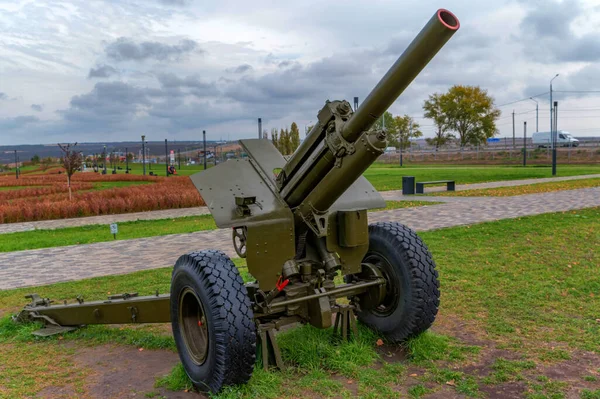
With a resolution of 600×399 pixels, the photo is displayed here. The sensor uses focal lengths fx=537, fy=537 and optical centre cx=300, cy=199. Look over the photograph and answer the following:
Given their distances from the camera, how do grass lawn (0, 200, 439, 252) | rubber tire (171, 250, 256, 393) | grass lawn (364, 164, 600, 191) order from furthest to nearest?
grass lawn (364, 164, 600, 191)
grass lawn (0, 200, 439, 252)
rubber tire (171, 250, 256, 393)

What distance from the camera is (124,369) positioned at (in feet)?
14.1

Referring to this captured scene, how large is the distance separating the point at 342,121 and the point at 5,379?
3.25 meters

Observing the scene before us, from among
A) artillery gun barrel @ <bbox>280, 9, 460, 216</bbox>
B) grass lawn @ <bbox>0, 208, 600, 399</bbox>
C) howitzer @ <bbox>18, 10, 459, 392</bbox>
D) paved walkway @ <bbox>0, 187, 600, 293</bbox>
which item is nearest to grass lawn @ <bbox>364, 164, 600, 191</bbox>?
paved walkway @ <bbox>0, 187, 600, 293</bbox>

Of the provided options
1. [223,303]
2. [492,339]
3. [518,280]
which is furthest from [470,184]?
[223,303]

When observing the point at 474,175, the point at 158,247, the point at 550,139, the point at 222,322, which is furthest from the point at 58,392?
the point at 550,139

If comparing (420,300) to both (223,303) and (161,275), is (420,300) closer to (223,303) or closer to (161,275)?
(223,303)

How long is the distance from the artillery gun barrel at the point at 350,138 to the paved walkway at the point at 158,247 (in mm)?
4801

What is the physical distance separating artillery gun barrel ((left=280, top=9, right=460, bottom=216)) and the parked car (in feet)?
178

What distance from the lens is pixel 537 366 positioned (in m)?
4.00

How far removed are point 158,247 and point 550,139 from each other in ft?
182

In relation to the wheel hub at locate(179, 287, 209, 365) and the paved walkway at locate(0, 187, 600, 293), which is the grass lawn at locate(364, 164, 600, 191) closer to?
the paved walkway at locate(0, 187, 600, 293)

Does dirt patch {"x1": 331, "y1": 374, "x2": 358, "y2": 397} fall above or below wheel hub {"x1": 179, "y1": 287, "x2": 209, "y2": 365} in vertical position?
below

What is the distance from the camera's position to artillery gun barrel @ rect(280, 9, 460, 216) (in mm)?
2943

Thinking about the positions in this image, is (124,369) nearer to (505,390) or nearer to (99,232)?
(505,390)
